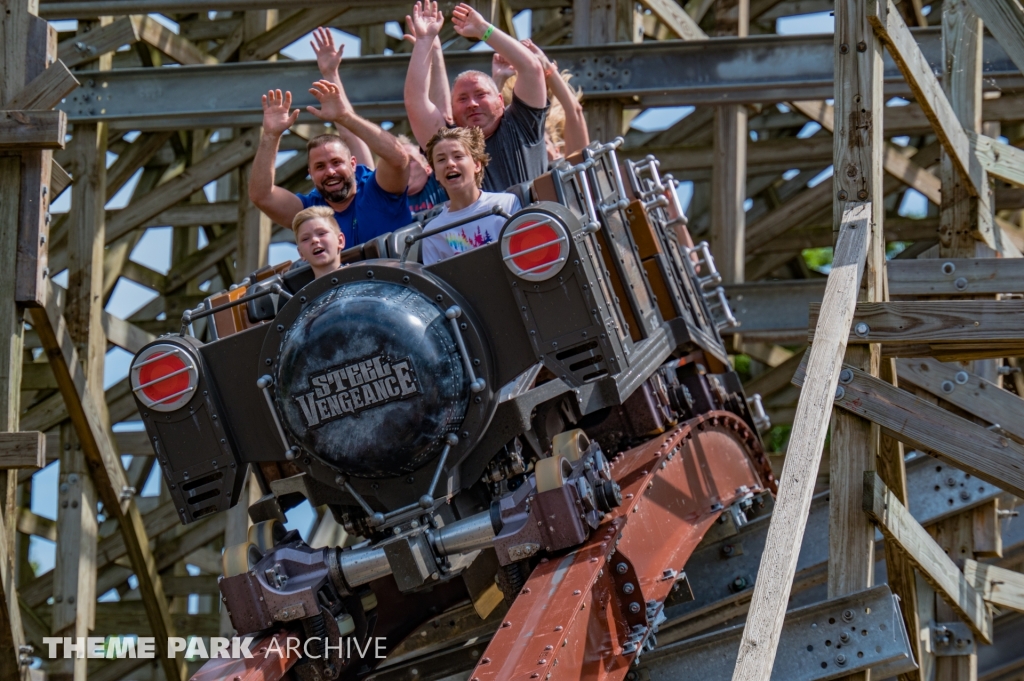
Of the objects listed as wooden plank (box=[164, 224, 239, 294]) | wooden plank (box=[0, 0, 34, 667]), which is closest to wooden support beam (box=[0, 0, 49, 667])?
wooden plank (box=[0, 0, 34, 667])

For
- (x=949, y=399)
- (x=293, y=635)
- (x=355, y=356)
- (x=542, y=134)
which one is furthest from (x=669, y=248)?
(x=293, y=635)

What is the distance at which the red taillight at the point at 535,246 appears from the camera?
4.21m

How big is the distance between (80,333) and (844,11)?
13.1ft

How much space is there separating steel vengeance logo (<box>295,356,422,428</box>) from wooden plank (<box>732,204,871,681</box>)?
3.81 ft

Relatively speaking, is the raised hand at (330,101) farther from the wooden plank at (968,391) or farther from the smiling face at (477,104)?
the wooden plank at (968,391)

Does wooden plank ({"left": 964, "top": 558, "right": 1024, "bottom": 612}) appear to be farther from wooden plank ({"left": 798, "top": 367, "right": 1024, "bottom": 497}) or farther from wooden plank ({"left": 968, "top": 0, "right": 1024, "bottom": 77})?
wooden plank ({"left": 968, "top": 0, "right": 1024, "bottom": 77})

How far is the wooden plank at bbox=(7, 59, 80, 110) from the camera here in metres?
5.61

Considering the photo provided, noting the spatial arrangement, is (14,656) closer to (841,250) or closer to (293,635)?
(293,635)

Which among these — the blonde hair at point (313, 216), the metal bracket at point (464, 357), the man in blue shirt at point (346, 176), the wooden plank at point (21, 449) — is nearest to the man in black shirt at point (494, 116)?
the man in blue shirt at point (346, 176)

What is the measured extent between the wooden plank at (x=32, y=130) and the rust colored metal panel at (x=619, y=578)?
2.59 meters

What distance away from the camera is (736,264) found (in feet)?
23.4

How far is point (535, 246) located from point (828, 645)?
61.0 inches

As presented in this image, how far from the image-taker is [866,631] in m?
4.26

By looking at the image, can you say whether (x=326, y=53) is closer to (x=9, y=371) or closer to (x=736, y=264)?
(x=9, y=371)
